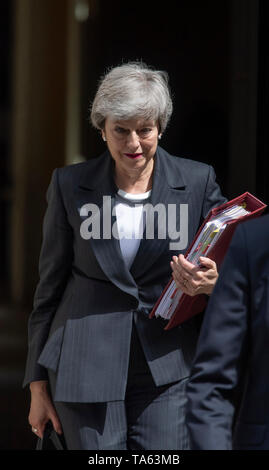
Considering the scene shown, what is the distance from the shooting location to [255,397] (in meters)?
2.40

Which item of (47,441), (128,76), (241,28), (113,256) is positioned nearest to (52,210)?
(113,256)

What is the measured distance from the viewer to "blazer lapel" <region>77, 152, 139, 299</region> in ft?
11.0

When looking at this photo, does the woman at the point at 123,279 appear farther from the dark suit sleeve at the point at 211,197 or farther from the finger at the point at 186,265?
the finger at the point at 186,265

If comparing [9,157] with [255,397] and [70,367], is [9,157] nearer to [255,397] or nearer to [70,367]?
[70,367]

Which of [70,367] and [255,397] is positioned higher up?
[255,397]

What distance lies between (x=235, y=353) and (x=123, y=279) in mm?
1013

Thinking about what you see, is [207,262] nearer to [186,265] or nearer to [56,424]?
[186,265]

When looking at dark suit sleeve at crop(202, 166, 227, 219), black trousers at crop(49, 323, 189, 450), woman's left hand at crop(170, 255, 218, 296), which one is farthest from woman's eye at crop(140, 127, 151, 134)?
black trousers at crop(49, 323, 189, 450)

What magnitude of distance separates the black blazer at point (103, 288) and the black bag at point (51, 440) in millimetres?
192

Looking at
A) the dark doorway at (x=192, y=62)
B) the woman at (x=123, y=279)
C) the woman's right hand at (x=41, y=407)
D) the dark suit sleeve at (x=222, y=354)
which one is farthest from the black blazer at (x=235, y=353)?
the dark doorway at (x=192, y=62)

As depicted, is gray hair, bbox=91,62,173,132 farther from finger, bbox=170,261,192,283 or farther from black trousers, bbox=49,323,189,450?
black trousers, bbox=49,323,189,450

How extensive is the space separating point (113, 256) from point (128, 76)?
1.96 feet

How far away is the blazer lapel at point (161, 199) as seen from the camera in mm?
3371

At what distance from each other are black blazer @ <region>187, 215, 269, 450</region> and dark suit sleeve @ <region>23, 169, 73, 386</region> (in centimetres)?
117
